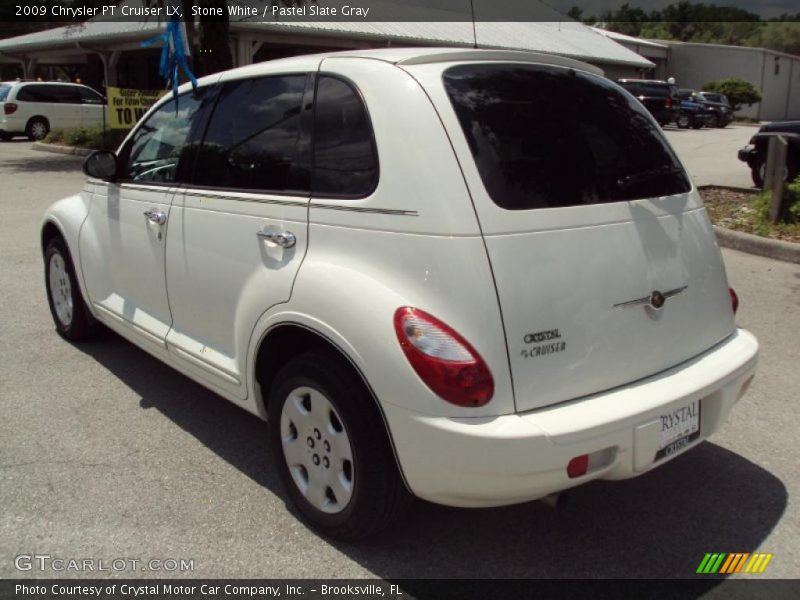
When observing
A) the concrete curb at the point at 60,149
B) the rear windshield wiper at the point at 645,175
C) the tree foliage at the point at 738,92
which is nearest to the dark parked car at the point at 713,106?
the tree foliage at the point at 738,92

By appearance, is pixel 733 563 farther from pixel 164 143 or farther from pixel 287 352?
pixel 164 143

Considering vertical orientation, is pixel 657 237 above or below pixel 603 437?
above

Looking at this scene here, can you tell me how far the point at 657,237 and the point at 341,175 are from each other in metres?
1.29

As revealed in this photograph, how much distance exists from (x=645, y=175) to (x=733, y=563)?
159cm

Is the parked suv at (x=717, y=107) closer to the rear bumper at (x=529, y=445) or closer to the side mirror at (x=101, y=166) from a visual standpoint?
the side mirror at (x=101, y=166)

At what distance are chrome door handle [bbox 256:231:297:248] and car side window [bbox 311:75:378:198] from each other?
0.20 m

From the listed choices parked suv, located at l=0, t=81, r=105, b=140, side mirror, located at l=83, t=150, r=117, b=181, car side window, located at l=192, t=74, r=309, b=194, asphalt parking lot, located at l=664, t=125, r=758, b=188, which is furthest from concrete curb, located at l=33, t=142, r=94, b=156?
car side window, located at l=192, t=74, r=309, b=194

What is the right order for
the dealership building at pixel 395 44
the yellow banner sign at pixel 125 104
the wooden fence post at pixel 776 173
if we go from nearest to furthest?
the wooden fence post at pixel 776 173 < the yellow banner sign at pixel 125 104 < the dealership building at pixel 395 44

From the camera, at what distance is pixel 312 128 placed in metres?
3.11

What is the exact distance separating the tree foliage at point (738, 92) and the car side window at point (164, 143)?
4440 centimetres

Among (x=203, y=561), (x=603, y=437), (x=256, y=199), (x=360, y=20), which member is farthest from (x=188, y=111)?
(x=360, y=20)

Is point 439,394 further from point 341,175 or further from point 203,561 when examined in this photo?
point 203,561

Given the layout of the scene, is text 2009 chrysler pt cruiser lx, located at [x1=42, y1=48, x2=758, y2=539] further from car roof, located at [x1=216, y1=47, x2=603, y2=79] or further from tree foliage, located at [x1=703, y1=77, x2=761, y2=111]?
tree foliage, located at [x1=703, y1=77, x2=761, y2=111]

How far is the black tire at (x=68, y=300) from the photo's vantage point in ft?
16.4
